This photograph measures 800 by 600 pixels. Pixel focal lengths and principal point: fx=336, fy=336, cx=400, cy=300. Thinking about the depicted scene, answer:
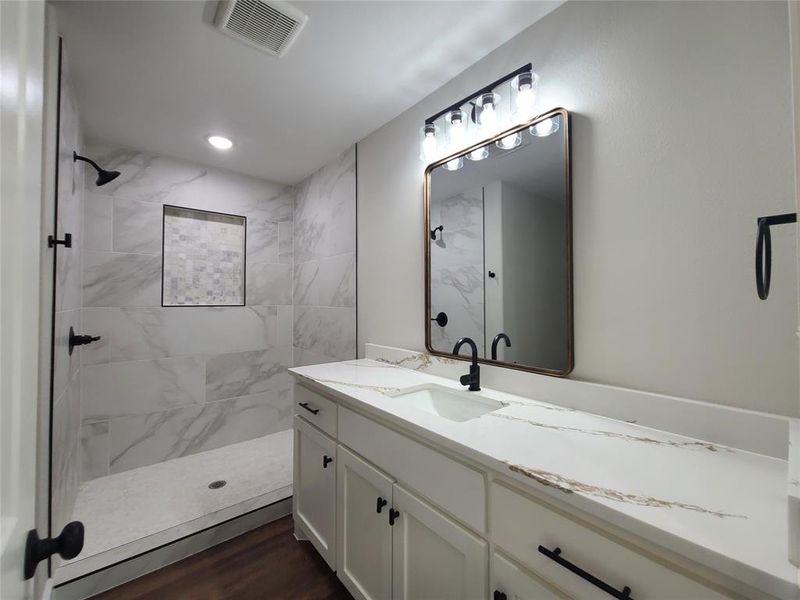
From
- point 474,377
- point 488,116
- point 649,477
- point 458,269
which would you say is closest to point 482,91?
point 488,116

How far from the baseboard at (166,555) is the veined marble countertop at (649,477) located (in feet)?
4.41

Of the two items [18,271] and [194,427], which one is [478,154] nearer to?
[18,271]

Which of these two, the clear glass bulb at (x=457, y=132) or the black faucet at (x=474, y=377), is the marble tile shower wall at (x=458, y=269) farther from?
the clear glass bulb at (x=457, y=132)

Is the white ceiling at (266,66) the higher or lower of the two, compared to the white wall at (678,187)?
higher

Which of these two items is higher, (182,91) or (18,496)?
(182,91)

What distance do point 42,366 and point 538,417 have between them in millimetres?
1592

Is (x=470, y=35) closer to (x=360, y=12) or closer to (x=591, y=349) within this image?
(x=360, y=12)

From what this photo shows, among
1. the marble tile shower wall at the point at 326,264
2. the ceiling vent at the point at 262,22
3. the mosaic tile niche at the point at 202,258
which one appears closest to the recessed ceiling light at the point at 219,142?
the mosaic tile niche at the point at 202,258

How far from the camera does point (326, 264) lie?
8.54 feet

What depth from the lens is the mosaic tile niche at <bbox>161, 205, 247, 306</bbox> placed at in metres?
2.48

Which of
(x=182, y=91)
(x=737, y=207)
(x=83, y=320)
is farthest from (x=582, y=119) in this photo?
(x=83, y=320)

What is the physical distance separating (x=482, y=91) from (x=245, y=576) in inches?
95.6

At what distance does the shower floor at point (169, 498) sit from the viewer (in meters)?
1.62

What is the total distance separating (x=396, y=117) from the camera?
6.42 ft
